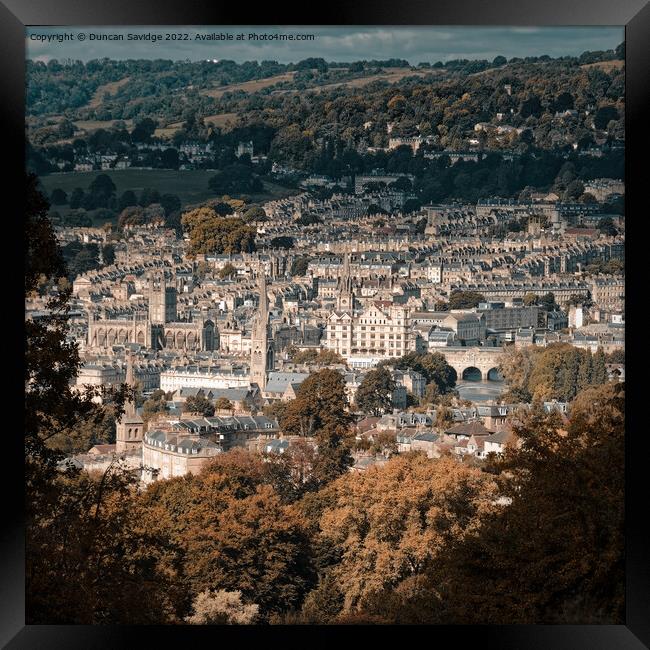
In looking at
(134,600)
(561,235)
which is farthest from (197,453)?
(561,235)

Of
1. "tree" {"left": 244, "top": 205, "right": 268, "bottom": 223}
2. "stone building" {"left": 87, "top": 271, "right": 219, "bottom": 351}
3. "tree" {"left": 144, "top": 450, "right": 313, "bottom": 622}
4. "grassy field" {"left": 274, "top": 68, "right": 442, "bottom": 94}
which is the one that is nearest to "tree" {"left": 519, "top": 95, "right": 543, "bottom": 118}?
"grassy field" {"left": 274, "top": 68, "right": 442, "bottom": 94}

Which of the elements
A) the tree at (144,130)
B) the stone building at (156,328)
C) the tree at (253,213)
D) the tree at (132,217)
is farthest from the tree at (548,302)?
the tree at (144,130)

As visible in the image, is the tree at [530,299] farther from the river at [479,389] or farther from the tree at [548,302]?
the river at [479,389]

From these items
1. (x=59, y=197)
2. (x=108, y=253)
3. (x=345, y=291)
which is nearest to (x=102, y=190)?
(x=108, y=253)

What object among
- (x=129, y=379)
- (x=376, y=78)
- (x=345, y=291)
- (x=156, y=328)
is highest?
(x=376, y=78)

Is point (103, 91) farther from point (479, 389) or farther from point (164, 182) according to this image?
point (164, 182)
